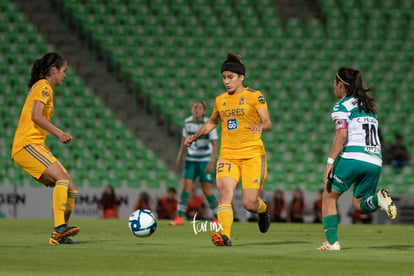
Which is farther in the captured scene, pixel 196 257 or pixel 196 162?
pixel 196 162

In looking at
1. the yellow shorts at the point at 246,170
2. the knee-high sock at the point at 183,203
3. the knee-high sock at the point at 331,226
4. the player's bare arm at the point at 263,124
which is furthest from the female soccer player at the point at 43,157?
the knee-high sock at the point at 183,203

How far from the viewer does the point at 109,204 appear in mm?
18875

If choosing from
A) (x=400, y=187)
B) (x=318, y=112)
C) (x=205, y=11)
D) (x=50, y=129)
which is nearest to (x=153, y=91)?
(x=205, y=11)

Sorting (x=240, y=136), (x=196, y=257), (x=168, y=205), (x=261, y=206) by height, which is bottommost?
(x=196, y=257)

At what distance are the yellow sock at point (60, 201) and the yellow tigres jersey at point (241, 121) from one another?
6.51ft

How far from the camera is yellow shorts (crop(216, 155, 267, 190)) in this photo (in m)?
9.39

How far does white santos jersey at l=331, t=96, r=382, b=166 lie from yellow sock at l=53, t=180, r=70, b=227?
337 centimetres

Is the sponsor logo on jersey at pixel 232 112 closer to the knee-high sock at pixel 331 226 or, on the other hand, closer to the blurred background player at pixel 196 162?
the knee-high sock at pixel 331 226

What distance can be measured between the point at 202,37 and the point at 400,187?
746 cm

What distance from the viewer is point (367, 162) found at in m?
8.51

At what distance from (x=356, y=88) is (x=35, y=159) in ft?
12.8

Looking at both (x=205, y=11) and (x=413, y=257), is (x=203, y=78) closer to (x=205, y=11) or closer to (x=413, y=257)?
(x=205, y=11)

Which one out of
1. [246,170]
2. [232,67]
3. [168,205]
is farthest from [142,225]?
[168,205]

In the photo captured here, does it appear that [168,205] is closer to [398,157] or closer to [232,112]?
[398,157]
